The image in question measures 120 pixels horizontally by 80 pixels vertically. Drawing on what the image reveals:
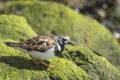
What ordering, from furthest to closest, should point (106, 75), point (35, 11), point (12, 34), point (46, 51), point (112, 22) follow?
point (112, 22) → point (35, 11) → point (12, 34) → point (106, 75) → point (46, 51)

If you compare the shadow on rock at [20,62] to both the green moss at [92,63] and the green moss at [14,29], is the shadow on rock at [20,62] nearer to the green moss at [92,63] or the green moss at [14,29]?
the green moss at [92,63]

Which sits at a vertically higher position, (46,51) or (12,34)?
(46,51)

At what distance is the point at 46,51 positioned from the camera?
9266 mm

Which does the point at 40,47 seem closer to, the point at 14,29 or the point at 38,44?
the point at 38,44

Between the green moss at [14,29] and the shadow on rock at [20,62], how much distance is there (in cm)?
225

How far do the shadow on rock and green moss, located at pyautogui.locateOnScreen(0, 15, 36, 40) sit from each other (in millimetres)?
2255

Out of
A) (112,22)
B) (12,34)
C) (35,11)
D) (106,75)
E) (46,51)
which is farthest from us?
(112,22)

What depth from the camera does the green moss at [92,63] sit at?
10.3 m

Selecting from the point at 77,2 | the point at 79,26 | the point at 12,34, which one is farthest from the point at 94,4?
the point at 12,34

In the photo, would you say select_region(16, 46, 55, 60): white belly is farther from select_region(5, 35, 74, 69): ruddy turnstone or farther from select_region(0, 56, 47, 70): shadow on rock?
select_region(0, 56, 47, 70): shadow on rock

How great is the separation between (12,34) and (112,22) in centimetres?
1049

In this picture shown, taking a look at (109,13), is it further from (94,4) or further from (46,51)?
(46,51)

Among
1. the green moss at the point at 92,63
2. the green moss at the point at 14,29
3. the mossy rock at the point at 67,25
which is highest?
the green moss at the point at 92,63

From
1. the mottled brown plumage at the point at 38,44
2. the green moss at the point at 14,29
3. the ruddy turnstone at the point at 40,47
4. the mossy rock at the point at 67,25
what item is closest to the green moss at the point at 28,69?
the ruddy turnstone at the point at 40,47
